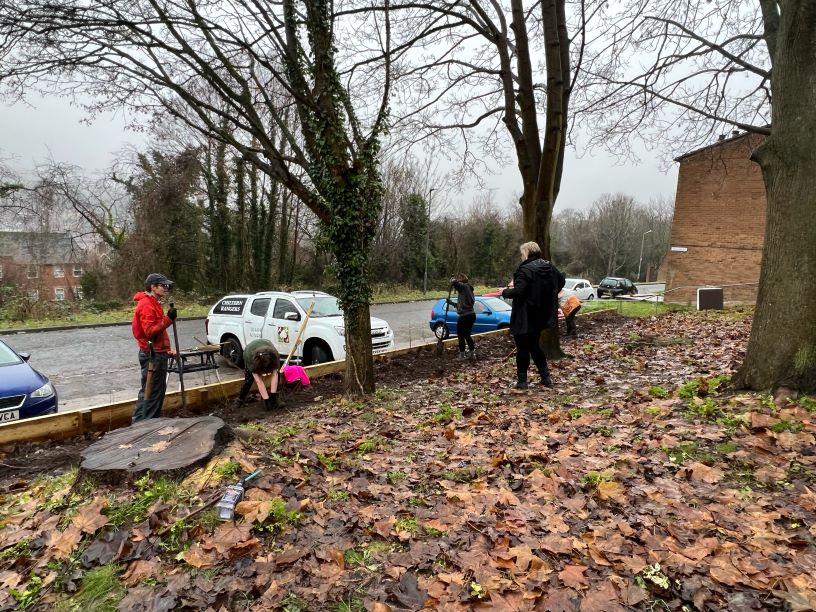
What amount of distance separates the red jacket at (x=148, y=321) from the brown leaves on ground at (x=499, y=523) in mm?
2498

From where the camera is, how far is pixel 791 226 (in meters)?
4.57

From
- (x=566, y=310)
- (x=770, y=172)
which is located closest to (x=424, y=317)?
(x=566, y=310)

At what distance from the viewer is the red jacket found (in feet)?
19.7

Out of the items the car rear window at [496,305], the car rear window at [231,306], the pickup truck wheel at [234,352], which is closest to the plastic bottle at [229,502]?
the pickup truck wheel at [234,352]

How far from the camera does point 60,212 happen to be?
27953 millimetres

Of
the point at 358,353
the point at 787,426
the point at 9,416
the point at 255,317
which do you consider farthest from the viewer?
the point at 255,317

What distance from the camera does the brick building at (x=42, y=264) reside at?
77.6 feet

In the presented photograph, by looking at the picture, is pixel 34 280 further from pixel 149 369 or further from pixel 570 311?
pixel 570 311

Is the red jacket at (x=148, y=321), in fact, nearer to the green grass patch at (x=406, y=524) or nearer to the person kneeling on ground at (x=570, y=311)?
the green grass patch at (x=406, y=524)

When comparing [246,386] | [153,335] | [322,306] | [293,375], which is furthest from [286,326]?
[153,335]

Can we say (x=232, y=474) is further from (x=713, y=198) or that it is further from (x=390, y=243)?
(x=390, y=243)

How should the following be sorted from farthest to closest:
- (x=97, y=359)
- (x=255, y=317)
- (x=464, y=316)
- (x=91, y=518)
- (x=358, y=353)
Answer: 1. (x=97, y=359)
2. (x=255, y=317)
3. (x=464, y=316)
4. (x=358, y=353)
5. (x=91, y=518)

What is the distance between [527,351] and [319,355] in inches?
200

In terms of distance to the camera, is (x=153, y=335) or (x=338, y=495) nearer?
(x=338, y=495)
